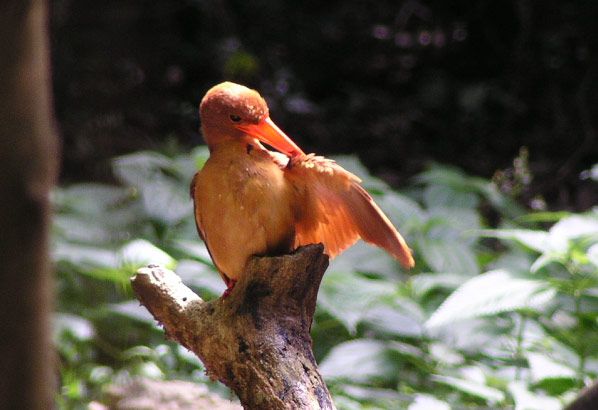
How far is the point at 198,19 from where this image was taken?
13.9ft

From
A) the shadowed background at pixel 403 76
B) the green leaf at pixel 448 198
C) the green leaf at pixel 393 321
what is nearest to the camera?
the green leaf at pixel 393 321

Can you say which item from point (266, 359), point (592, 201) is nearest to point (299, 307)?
point (266, 359)

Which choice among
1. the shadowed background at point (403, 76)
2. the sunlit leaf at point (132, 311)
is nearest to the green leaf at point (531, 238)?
the sunlit leaf at point (132, 311)

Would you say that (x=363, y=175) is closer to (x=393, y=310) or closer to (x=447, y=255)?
(x=447, y=255)

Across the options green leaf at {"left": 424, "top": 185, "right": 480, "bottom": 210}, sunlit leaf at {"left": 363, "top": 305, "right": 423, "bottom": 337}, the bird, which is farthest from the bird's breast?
green leaf at {"left": 424, "top": 185, "right": 480, "bottom": 210}

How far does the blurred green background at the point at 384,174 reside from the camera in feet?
6.07

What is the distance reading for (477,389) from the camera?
5.64 feet

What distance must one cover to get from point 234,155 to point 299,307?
22 cm

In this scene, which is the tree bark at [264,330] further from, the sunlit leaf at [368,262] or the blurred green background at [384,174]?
the sunlit leaf at [368,262]

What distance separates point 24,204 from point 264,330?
0.69 metres

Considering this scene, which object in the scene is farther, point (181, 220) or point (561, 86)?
point (561, 86)

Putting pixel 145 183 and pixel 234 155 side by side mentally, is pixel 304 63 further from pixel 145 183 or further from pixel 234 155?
pixel 234 155

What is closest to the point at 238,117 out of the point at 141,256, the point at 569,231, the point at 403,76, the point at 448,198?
the point at 141,256

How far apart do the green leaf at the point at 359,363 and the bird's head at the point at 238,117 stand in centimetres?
83
